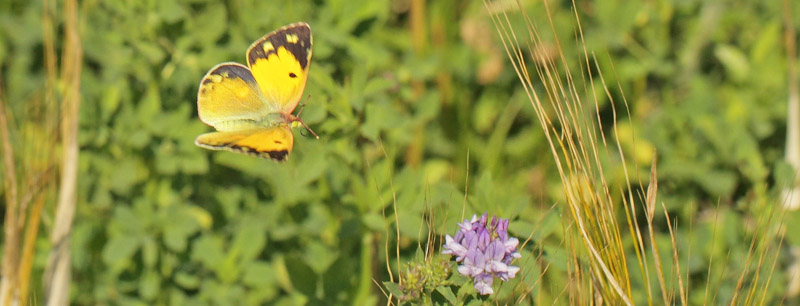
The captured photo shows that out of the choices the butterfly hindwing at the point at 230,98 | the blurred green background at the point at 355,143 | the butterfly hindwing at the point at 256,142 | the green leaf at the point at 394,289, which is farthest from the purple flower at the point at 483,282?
the butterfly hindwing at the point at 230,98

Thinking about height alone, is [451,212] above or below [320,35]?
below

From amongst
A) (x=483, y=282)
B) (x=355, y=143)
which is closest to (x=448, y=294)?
(x=483, y=282)

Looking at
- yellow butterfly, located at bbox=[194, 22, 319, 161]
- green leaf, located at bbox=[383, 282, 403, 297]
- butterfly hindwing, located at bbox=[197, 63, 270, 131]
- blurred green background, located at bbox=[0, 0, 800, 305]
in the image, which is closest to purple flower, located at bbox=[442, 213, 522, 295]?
green leaf, located at bbox=[383, 282, 403, 297]

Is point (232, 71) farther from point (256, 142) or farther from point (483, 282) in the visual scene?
point (483, 282)

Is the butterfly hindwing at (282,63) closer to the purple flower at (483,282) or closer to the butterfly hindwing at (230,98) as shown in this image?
the butterfly hindwing at (230,98)

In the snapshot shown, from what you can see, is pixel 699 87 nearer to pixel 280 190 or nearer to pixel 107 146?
pixel 280 190

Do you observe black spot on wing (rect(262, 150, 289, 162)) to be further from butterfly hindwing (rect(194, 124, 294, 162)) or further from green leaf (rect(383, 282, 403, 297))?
green leaf (rect(383, 282, 403, 297))

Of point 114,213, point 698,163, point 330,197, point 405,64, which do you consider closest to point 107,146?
point 114,213
